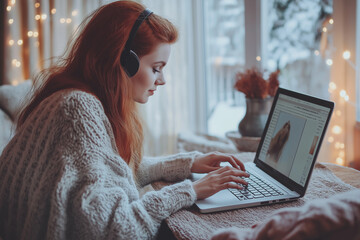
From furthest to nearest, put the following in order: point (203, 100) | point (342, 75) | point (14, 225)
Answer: point (203, 100) < point (342, 75) < point (14, 225)

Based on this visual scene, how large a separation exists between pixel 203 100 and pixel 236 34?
0.50 m

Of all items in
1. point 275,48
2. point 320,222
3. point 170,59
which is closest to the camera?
point 320,222

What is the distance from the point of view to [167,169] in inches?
47.2

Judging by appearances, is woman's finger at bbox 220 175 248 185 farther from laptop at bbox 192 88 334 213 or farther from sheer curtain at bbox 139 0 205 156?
sheer curtain at bbox 139 0 205 156

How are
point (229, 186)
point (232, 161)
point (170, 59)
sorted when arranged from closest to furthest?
point (229, 186) → point (232, 161) → point (170, 59)

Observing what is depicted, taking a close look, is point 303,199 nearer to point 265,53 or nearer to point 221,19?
point 265,53

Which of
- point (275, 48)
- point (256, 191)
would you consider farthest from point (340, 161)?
point (256, 191)

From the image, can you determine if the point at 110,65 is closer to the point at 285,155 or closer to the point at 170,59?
the point at 285,155

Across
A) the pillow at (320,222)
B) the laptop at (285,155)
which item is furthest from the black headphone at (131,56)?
the pillow at (320,222)

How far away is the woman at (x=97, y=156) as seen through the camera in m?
0.83

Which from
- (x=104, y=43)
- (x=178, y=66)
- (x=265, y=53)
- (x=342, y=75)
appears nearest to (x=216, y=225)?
(x=104, y=43)

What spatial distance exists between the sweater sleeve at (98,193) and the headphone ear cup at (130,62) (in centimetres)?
18

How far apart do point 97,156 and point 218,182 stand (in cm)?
33

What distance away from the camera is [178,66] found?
2525mm
